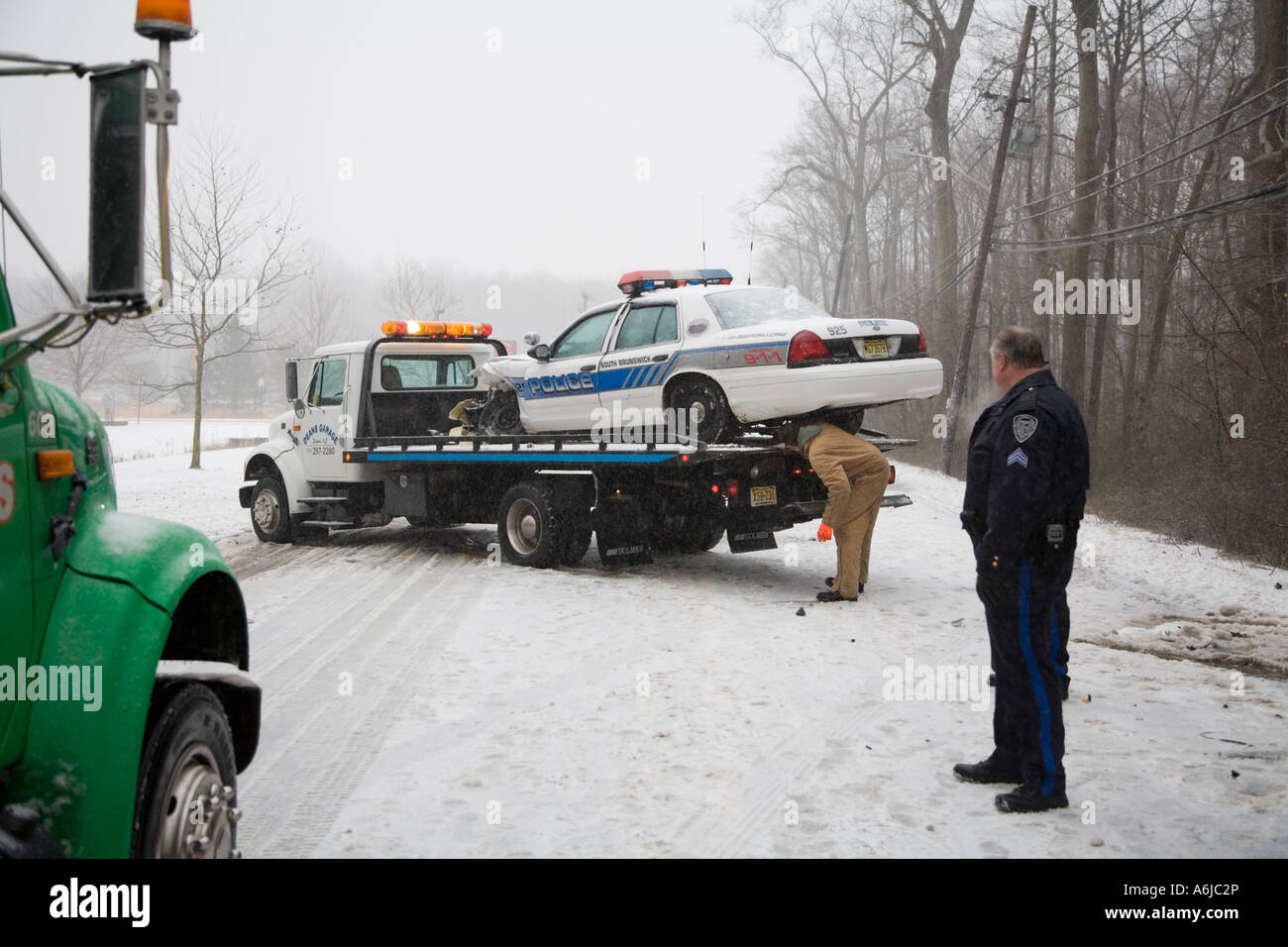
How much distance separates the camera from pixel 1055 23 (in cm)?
2733

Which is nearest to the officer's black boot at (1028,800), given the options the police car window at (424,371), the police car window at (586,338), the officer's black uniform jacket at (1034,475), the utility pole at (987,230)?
the officer's black uniform jacket at (1034,475)

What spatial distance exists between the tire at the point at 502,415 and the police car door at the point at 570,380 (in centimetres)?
37

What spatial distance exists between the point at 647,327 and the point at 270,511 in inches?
223

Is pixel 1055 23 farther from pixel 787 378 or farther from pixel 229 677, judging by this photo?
pixel 229 677

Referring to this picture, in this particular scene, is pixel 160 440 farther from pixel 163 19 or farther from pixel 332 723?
pixel 163 19

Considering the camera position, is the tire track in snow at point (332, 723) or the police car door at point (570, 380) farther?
the police car door at point (570, 380)

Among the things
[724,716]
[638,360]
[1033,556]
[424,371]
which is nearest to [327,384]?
[424,371]

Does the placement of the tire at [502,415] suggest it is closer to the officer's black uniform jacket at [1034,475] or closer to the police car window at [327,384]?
the police car window at [327,384]

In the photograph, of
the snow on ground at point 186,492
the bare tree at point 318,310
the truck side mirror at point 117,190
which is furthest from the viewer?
the bare tree at point 318,310

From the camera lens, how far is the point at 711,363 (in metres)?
9.48

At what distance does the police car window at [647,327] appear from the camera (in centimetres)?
1005

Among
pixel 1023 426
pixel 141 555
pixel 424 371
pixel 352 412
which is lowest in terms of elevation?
pixel 141 555
